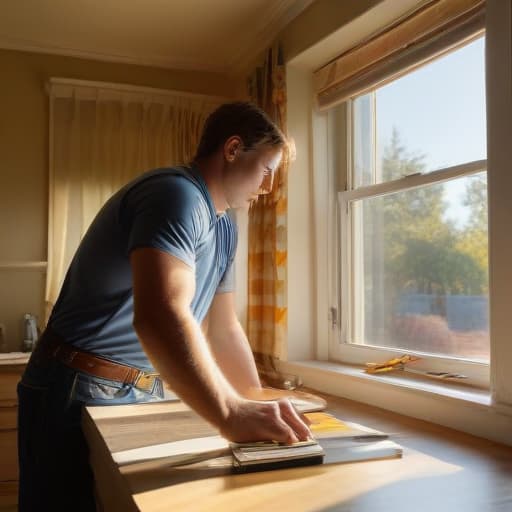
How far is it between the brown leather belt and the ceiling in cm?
176

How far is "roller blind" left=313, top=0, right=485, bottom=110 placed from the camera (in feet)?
6.05

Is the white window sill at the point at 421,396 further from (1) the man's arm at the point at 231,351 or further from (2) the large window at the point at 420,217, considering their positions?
(1) the man's arm at the point at 231,351

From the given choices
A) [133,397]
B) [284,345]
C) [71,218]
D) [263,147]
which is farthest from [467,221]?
[71,218]

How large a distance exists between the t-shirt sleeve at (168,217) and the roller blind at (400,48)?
3.62ft

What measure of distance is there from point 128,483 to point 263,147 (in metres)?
0.85

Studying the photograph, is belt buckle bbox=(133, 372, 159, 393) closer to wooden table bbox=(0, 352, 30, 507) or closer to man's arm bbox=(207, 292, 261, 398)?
man's arm bbox=(207, 292, 261, 398)

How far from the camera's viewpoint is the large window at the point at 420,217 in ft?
6.31

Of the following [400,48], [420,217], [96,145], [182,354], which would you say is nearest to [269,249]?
[420,217]

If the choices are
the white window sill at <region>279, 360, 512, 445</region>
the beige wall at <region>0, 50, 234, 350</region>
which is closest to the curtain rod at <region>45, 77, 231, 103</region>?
the beige wall at <region>0, 50, 234, 350</region>

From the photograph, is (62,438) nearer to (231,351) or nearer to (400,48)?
(231,351)

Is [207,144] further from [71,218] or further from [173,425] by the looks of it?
[71,218]

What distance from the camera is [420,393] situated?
1.77m

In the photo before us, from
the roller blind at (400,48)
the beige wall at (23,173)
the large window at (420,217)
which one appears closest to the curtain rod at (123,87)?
the beige wall at (23,173)

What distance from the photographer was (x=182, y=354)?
1.05 m
